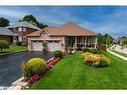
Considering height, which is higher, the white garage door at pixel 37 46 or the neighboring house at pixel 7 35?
the neighboring house at pixel 7 35

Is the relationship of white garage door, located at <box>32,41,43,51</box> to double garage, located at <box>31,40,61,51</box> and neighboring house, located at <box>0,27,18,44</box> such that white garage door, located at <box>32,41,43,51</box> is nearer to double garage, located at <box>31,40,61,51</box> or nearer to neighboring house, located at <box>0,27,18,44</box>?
double garage, located at <box>31,40,61,51</box>

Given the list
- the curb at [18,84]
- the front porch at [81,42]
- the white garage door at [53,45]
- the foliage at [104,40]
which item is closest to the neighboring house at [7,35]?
the white garage door at [53,45]

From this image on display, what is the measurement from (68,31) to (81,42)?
3.15 m

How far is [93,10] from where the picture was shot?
77.8 feet

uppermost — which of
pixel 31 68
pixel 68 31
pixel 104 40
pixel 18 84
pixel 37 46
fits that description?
pixel 68 31

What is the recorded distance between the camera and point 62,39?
112ft

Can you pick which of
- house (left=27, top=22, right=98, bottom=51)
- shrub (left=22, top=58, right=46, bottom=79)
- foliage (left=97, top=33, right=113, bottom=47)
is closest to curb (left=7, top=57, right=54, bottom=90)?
shrub (left=22, top=58, right=46, bottom=79)

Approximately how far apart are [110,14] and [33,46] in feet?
50.4

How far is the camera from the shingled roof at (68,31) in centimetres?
3497

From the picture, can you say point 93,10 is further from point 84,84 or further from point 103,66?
point 84,84

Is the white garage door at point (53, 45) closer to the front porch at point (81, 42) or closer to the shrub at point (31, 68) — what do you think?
the front porch at point (81, 42)

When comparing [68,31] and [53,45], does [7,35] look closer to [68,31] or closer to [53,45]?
[53,45]

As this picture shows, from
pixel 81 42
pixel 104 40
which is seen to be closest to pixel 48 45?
pixel 81 42
